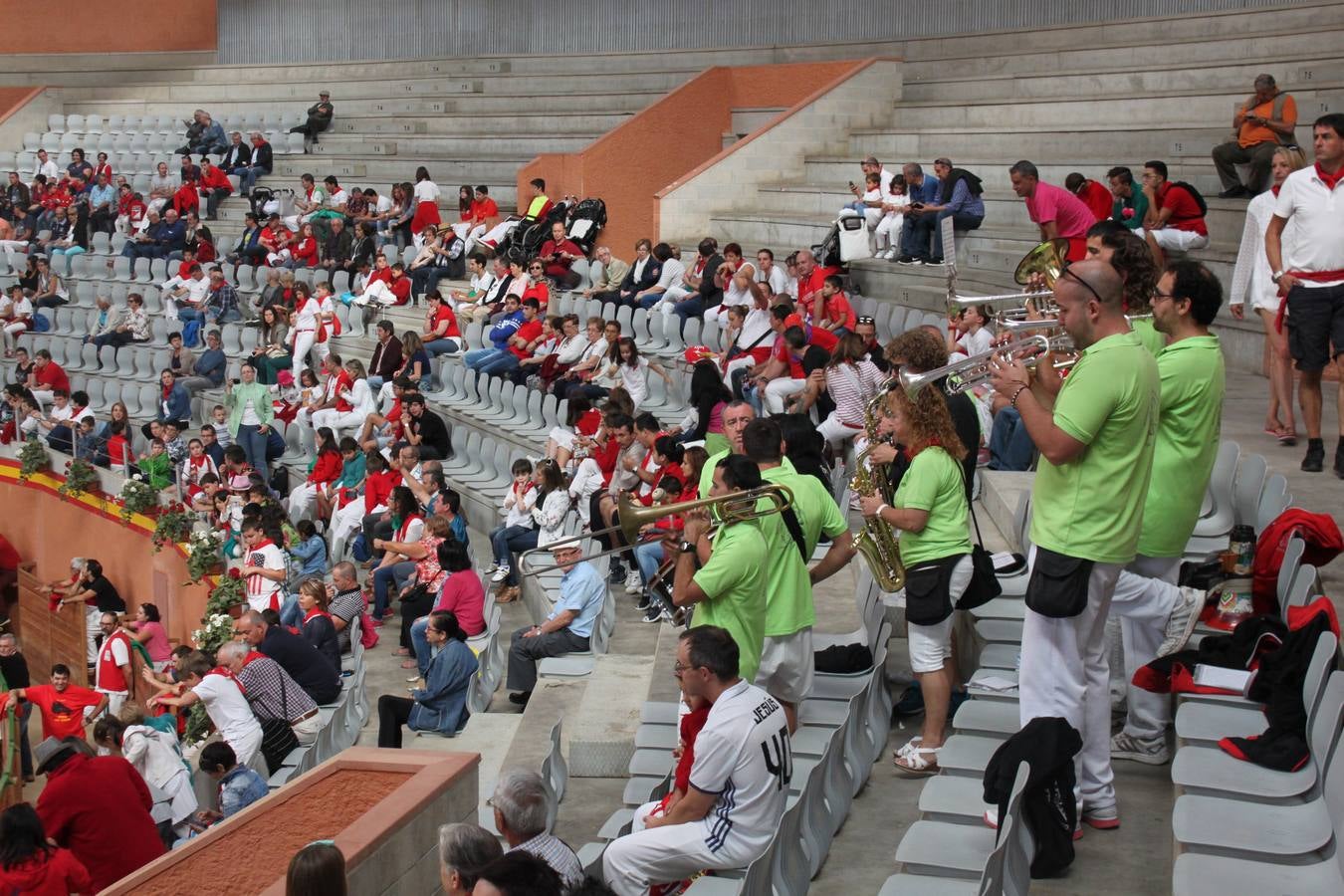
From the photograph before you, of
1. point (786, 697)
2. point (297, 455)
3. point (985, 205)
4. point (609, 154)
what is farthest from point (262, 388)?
point (786, 697)

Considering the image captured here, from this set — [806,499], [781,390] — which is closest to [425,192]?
[781,390]

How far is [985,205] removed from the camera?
13.3 m

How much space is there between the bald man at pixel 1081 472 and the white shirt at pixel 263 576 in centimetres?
775

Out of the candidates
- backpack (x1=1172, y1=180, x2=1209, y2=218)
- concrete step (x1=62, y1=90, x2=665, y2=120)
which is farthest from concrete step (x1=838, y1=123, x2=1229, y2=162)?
concrete step (x1=62, y1=90, x2=665, y2=120)

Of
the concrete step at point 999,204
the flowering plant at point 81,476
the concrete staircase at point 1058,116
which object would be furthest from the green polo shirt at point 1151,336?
the flowering plant at point 81,476

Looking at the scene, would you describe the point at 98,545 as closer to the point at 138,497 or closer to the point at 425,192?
the point at 138,497

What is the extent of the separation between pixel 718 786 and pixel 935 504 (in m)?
1.36

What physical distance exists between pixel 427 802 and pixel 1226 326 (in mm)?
6409

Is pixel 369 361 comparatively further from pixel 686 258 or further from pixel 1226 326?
pixel 1226 326

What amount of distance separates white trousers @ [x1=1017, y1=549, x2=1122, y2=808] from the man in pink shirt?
14.8ft

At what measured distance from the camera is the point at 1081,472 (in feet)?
13.0

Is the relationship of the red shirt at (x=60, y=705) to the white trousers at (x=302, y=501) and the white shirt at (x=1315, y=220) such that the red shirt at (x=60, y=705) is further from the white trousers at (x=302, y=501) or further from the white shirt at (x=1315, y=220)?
the white shirt at (x=1315, y=220)

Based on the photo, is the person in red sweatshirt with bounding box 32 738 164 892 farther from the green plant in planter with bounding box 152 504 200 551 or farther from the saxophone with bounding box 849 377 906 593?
the green plant in planter with bounding box 152 504 200 551

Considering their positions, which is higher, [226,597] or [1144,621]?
[1144,621]
